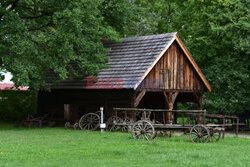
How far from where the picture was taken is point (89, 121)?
24.7 metres

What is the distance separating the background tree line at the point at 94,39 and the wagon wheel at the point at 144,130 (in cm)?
625

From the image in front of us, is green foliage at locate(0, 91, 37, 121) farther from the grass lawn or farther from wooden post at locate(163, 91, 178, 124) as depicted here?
the grass lawn

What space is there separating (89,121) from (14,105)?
9724 mm

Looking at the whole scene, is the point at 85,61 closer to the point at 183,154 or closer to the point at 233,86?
the point at 233,86

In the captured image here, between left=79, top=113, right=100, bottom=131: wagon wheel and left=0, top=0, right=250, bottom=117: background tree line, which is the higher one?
left=0, top=0, right=250, bottom=117: background tree line

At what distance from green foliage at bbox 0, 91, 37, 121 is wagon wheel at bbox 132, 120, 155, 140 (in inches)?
628

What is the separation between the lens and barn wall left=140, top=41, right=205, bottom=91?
2471 centimetres

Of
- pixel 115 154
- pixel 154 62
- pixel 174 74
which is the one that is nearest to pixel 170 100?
pixel 174 74

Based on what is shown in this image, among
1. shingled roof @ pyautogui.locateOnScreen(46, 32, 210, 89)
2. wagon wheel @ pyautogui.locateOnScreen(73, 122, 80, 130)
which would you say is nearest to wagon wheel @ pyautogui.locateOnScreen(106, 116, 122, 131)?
wagon wheel @ pyautogui.locateOnScreen(73, 122, 80, 130)

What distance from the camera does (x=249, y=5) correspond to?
26.1 meters

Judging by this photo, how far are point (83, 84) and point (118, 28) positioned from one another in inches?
312

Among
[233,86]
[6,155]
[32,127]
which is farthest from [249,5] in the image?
[6,155]

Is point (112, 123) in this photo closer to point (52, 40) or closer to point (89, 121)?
point (89, 121)

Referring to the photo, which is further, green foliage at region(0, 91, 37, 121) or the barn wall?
green foliage at region(0, 91, 37, 121)
